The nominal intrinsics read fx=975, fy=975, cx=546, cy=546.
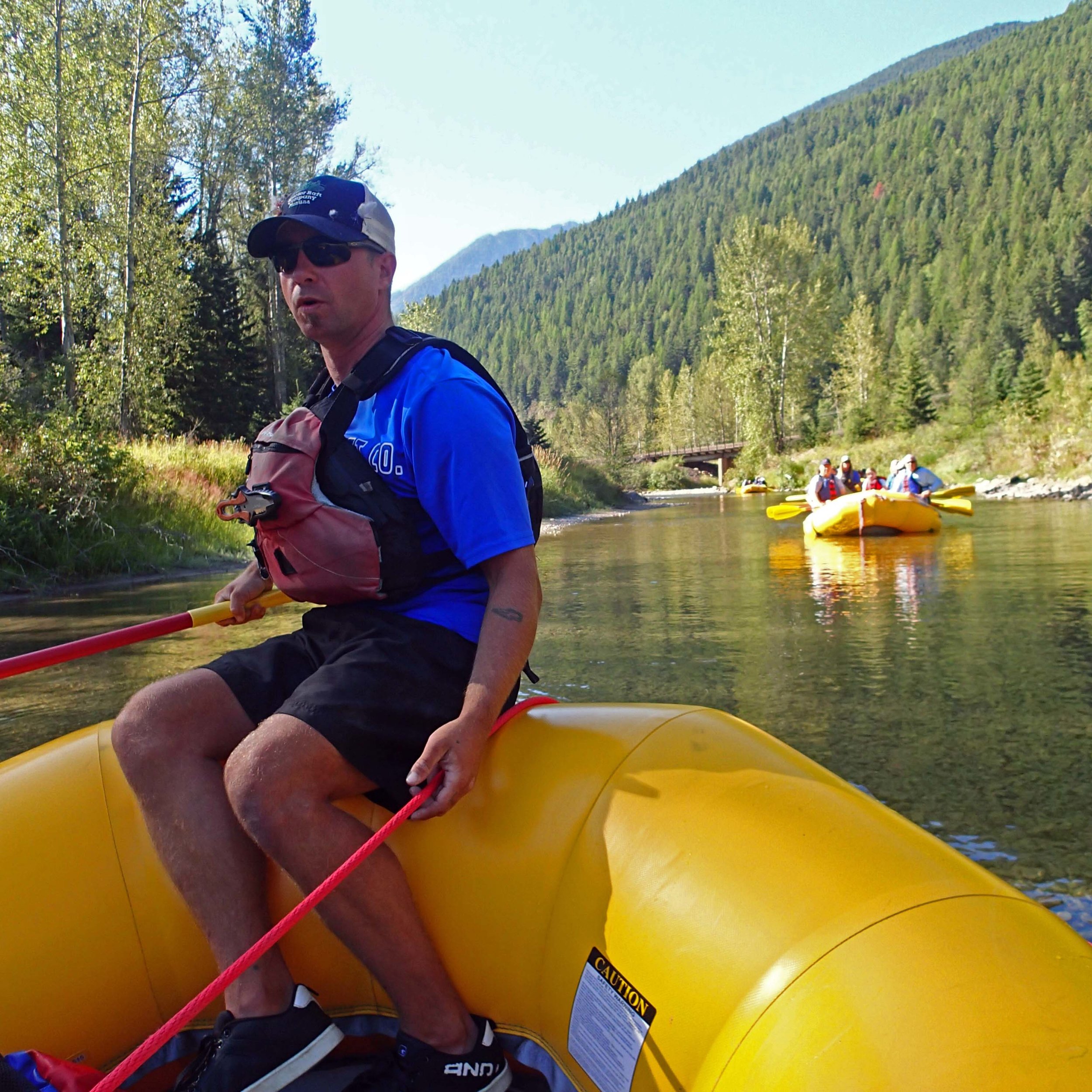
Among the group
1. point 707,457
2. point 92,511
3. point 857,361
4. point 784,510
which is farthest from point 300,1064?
point 857,361

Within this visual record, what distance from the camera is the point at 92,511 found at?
11.2 m

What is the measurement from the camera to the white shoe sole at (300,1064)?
1530 millimetres

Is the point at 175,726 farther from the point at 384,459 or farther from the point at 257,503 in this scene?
the point at 384,459

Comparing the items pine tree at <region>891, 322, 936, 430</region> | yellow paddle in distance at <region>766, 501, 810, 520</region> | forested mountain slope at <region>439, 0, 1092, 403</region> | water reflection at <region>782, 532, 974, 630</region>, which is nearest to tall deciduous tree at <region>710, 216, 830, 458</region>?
pine tree at <region>891, 322, 936, 430</region>

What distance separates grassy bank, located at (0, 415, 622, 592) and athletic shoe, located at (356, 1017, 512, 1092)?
380 inches

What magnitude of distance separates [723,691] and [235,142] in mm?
25304

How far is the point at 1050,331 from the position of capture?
268 ft

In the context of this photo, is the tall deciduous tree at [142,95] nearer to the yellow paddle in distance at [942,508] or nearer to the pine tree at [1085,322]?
the yellow paddle in distance at [942,508]

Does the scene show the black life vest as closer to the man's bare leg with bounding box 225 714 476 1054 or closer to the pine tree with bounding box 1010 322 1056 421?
the man's bare leg with bounding box 225 714 476 1054

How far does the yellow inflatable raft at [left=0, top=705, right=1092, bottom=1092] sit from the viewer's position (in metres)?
1.18

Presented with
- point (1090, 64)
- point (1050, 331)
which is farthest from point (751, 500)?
point (1090, 64)

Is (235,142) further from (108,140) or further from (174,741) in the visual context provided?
(174,741)

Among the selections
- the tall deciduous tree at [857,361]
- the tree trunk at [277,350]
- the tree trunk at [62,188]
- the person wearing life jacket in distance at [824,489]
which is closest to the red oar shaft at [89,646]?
the person wearing life jacket in distance at [824,489]

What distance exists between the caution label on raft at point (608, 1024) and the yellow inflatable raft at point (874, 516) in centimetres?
1262
